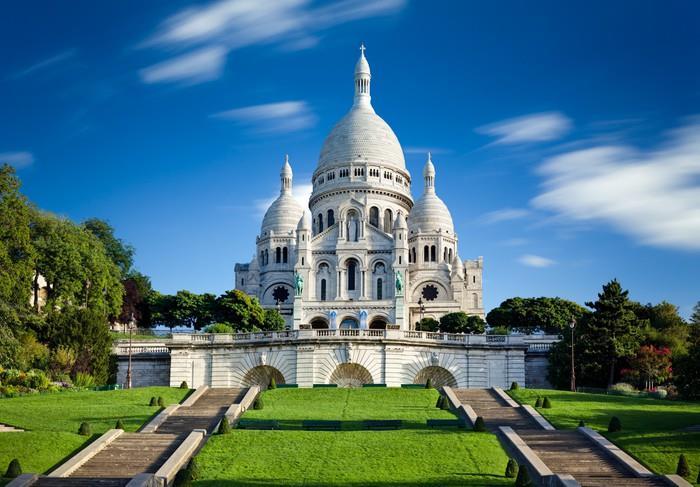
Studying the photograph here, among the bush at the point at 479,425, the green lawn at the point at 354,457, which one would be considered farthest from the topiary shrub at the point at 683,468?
the bush at the point at 479,425

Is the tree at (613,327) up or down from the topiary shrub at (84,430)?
up

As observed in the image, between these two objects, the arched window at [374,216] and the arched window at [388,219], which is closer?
the arched window at [374,216]

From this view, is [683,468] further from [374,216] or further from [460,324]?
[374,216]

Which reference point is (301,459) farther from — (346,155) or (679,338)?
(346,155)

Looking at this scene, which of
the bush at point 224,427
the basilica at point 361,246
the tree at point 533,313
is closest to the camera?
the bush at point 224,427

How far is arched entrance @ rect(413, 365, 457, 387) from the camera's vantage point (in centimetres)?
5822

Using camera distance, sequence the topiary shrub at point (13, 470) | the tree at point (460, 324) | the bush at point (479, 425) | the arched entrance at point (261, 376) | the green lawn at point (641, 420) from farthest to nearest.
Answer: the tree at point (460, 324) < the arched entrance at point (261, 376) < the bush at point (479, 425) < the green lawn at point (641, 420) < the topiary shrub at point (13, 470)

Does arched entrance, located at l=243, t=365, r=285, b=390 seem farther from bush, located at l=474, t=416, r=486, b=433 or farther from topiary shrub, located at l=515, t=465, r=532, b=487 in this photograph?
topiary shrub, located at l=515, t=465, r=532, b=487

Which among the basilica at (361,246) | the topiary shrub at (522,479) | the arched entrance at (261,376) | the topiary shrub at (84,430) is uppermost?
the basilica at (361,246)

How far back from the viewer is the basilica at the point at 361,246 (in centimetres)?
10119

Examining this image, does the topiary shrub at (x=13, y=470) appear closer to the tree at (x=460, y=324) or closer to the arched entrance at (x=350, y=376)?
the arched entrance at (x=350, y=376)

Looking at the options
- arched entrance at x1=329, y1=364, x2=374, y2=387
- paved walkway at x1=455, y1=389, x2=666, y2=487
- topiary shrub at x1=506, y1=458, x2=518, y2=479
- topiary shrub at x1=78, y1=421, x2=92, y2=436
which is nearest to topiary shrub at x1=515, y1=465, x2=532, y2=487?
topiary shrub at x1=506, y1=458, x2=518, y2=479

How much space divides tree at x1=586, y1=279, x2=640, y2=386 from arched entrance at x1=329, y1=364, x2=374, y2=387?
47.0 feet

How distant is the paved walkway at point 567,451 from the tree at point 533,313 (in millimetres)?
54417
